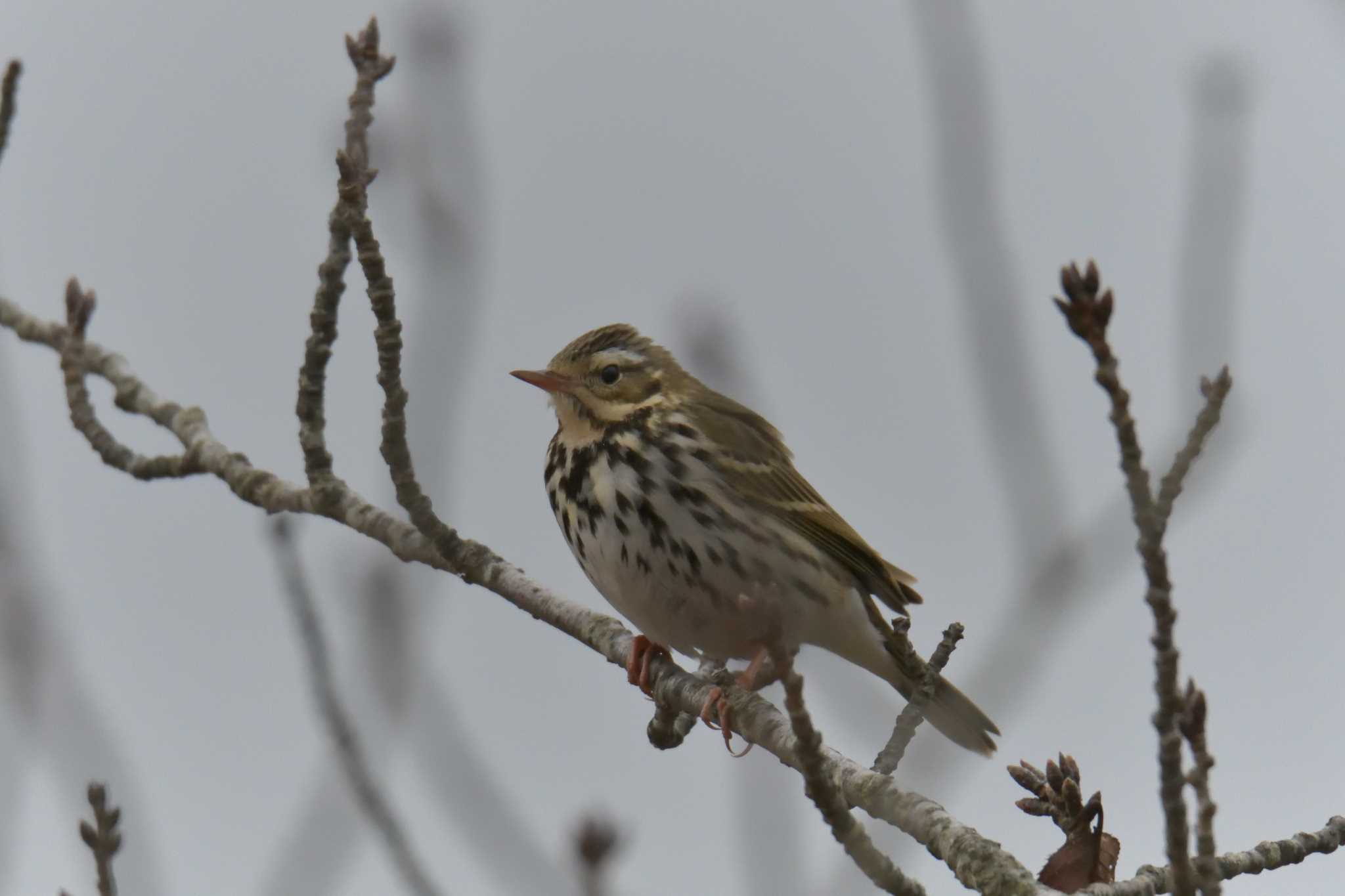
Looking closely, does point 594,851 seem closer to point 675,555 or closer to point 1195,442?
point 1195,442

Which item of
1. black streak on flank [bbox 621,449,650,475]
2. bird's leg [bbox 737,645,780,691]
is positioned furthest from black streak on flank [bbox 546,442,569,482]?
bird's leg [bbox 737,645,780,691]

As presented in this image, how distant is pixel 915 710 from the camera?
4727mm

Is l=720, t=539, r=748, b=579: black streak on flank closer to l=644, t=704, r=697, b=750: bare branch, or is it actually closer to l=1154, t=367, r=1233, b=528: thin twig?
l=644, t=704, r=697, b=750: bare branch

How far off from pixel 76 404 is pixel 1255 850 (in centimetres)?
483

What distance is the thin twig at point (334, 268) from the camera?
4988mm

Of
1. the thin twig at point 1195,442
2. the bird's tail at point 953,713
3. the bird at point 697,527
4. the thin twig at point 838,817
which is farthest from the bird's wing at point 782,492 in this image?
the thin twig at point 1195,442

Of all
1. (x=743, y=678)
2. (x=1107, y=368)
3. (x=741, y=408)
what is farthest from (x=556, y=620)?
(x=1107, y=368)

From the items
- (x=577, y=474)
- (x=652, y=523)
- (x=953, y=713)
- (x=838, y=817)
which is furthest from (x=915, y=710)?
(x=953, y=713)

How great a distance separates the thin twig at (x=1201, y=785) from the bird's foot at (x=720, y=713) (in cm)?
273

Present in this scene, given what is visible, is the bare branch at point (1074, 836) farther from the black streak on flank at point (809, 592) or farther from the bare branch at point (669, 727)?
the black streak on flank at point (809, 592)

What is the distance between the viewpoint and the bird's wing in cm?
726

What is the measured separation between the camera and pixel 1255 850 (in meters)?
4.08

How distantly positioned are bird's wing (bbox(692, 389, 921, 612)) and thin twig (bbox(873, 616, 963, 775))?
7.39ft

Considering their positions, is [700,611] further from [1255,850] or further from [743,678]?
[1255,850]
